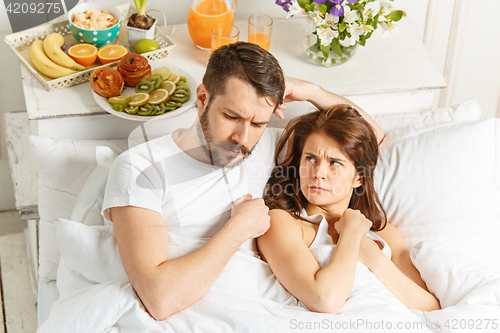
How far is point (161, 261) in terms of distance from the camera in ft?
3.53

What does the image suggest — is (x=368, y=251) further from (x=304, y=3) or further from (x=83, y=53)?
(x=83, y=53)

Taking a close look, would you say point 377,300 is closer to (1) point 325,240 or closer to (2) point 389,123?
(1) point 325,240

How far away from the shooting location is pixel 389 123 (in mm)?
1638

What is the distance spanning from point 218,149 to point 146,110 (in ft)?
0.99

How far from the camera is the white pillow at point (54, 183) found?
1.42 meters

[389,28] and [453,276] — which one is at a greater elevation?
[389,28]

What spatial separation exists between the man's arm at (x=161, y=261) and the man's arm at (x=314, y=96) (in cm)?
49

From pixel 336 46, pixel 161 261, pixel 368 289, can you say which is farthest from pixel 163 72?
pixel 368 289

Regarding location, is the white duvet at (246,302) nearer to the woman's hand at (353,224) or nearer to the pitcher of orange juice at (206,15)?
the woman's hand at (353,224)

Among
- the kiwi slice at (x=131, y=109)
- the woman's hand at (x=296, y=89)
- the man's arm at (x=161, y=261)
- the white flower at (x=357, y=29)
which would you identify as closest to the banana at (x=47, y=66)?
the kiwi slice at (x=131, y=109)

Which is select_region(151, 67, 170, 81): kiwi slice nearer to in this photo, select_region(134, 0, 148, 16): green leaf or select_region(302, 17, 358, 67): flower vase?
select_region(134, 0, 148, 16): green leaf

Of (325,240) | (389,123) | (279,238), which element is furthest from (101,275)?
(389,123)

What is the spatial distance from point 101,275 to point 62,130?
55 centimetres

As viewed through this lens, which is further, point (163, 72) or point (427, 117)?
point (427, 117)
